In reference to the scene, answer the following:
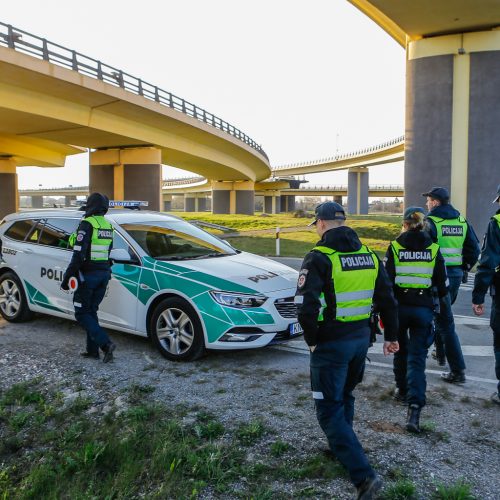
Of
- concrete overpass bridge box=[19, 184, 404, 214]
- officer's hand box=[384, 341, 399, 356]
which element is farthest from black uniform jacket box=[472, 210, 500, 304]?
concrete overpass bridge box=[19, 184, 404, 214]

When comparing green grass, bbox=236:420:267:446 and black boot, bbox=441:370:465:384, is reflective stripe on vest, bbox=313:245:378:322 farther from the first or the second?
black boot, bbox=441:370:465:384

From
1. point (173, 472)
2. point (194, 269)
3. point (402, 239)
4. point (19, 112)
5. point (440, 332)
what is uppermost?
point (19, 112)

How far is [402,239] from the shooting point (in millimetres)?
4375

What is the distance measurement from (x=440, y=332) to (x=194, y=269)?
8.76 feet

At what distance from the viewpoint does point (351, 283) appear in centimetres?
326

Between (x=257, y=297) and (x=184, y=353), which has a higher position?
(x=257, y=297)

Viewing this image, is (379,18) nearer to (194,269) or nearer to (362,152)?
(194,269)

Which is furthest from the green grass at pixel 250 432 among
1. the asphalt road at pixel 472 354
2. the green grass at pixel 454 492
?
the asphalt road at pixel 472 354

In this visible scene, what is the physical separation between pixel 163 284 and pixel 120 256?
744 millimetres

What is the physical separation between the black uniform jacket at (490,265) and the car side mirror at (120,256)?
147 inches

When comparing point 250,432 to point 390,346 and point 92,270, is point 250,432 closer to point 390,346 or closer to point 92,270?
point 390,346

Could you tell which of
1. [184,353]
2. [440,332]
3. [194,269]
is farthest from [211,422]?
[440,332]

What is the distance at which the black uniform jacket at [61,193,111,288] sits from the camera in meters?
5.55

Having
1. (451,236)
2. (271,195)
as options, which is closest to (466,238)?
(451,236)
